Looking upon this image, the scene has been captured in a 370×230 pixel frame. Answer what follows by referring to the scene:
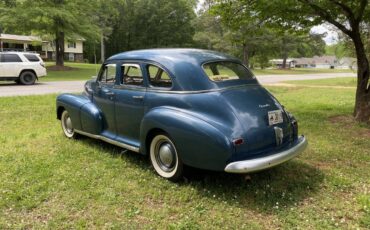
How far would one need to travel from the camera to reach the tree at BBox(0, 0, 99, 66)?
94.6ft

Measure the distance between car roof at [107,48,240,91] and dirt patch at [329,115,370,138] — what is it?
3.87 meters

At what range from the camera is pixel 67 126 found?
7172 mm

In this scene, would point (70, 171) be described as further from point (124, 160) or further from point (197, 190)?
point (197, 190)

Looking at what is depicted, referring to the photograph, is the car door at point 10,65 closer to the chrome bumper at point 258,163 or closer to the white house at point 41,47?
the chrome bumper at point 258,163

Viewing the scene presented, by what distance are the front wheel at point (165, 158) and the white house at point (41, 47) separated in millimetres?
46078

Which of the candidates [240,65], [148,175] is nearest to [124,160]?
[148,175]

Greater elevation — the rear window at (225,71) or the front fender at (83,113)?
the rear window at (225,71)

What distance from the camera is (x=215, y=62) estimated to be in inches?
208

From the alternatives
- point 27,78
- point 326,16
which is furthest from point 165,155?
point 27,78

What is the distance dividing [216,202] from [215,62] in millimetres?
1993

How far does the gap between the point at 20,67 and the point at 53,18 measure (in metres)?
12.8

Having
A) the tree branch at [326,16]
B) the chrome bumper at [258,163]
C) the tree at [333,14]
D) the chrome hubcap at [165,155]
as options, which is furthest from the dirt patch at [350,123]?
the chrome hubcap at [165,155]

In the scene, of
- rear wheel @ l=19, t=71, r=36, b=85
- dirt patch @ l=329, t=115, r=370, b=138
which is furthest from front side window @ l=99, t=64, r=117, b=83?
rear wheel @ l=19, t=71, r=36, b=85

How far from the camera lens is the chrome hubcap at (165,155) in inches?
194
